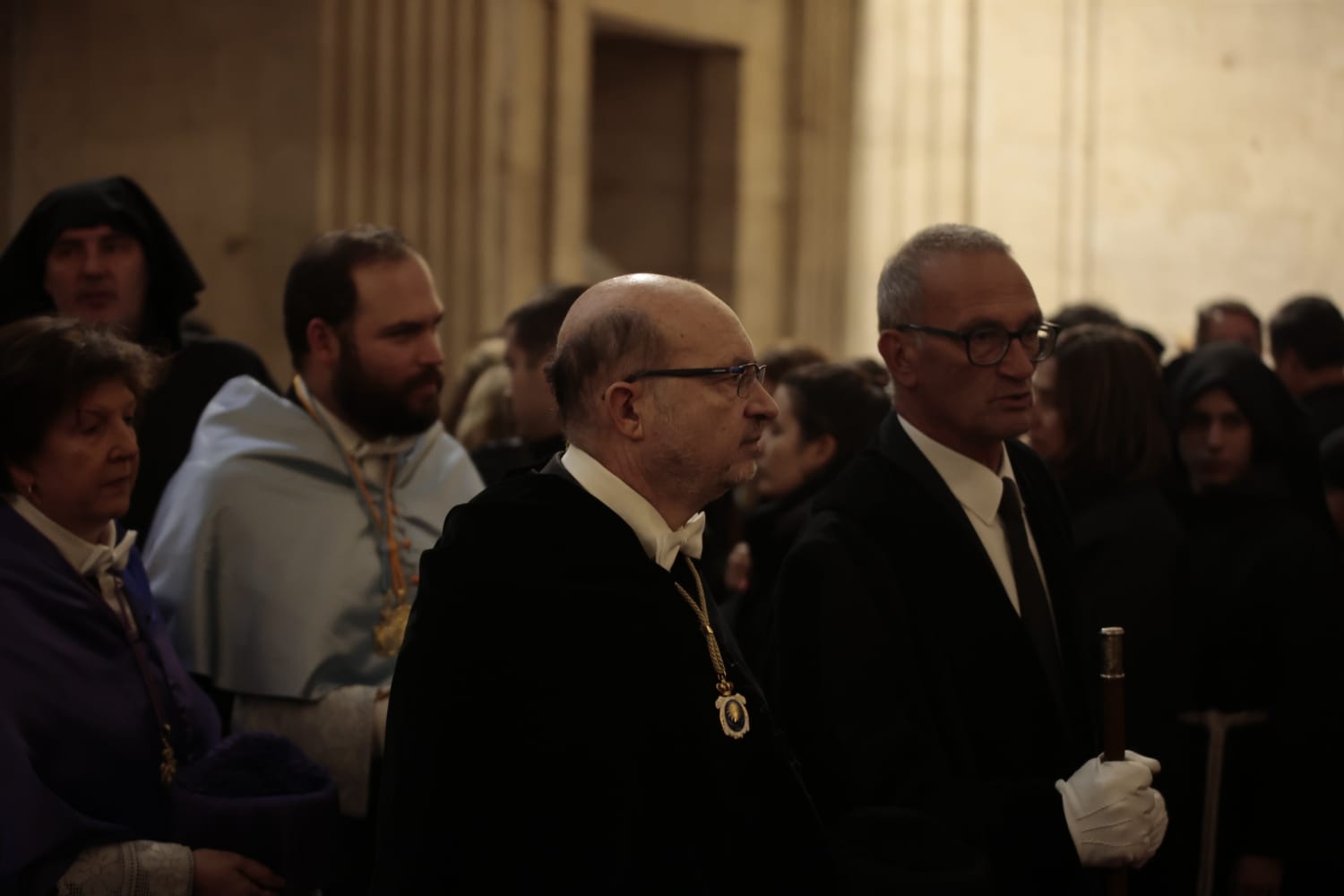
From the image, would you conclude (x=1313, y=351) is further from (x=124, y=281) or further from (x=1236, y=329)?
(x=124, y=281)

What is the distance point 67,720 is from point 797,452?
234 centimetres

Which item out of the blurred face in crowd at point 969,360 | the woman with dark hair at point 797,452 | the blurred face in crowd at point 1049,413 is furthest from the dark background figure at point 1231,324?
the blurred face in crowd at point 969,360

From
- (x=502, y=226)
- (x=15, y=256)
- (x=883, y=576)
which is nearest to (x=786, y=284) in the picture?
(x=502, y=226)

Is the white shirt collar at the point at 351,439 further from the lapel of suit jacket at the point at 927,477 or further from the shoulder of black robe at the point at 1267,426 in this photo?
the shoulder of black robe at the point at 1267,426

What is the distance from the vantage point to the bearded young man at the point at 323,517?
12.1 ft

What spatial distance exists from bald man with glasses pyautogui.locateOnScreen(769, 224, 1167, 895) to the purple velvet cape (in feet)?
4.03

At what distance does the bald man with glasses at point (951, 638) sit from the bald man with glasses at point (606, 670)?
35 centimetres

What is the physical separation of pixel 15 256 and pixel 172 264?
15.8 inches

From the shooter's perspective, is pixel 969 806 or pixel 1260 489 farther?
pixel 1260 489

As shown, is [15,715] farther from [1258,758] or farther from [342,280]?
[1258,758]

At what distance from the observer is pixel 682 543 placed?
8.72ft

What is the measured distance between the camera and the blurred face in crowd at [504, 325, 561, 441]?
4492 mm

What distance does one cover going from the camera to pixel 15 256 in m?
4.38

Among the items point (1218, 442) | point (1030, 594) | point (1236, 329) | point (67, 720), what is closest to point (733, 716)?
point (1030, 594)
